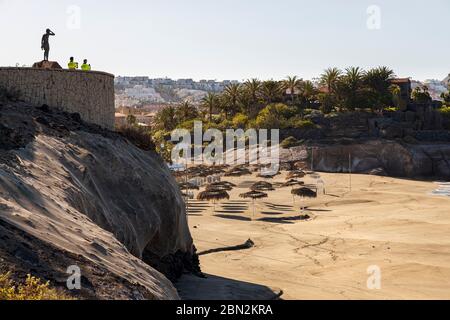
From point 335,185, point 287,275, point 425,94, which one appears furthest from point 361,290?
point 425,94

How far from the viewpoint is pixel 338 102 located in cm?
7962

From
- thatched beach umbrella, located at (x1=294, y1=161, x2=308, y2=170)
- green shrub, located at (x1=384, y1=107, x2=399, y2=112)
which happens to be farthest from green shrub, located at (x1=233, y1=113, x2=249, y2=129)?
green shrub, located at (x1=384, y1=107, x2=399, y2=112)

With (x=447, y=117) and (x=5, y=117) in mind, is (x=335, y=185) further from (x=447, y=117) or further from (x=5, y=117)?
(x=5, y=117)

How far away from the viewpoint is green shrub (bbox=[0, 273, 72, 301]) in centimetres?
758

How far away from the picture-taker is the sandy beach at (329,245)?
20641 mm

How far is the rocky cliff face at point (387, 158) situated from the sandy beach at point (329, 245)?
1250cm

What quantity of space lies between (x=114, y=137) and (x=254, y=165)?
45.5m

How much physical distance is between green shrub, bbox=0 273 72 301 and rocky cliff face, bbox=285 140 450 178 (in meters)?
55.6

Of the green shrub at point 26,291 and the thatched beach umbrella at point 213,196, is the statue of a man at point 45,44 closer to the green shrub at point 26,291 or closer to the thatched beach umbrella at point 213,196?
the green shrub at point 26,291

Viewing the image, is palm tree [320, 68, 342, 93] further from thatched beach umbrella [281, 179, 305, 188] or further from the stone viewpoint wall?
the stone viewpoint wall

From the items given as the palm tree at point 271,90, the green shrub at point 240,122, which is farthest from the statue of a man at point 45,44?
the palm tree at point 271,90

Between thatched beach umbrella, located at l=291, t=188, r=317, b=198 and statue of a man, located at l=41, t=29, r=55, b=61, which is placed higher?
statue of a man, located at l=41, t=29, r=55, b=61

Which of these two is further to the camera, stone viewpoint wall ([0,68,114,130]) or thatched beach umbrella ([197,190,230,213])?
thatched beach umbrella ([197,190,230,213])

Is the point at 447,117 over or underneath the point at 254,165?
over
